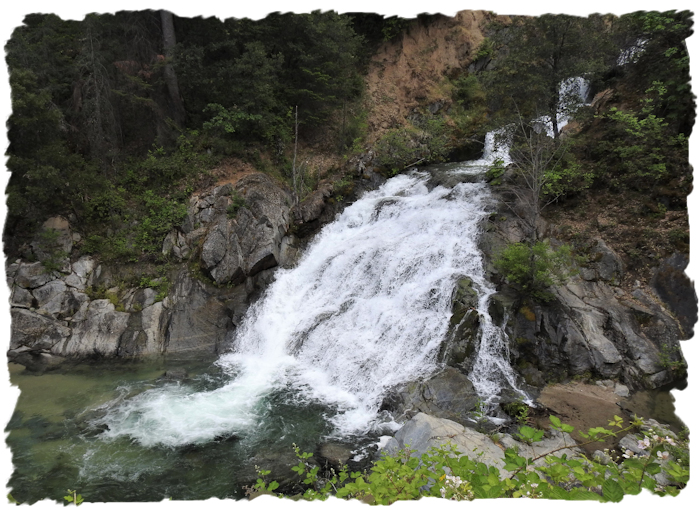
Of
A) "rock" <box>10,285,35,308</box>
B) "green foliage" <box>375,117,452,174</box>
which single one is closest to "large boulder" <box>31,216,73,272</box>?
"rock" <box>10,285,35,308</box>

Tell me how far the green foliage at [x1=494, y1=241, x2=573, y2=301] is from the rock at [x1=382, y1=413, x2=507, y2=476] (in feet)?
10.6

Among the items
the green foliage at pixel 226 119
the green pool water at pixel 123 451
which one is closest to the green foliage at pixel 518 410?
the green pool water at pixel 123 451

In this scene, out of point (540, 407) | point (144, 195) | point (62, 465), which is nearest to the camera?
point (62, 465)

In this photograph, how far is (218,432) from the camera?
6383 millimetres

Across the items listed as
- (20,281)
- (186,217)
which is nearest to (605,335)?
(186,217)

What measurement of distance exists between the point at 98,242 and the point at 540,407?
11.4 m

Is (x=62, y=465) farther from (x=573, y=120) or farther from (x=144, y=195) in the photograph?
(x=573, y=120)

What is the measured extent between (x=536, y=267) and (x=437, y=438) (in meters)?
4.06

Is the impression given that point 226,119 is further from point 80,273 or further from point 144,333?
point 144,333

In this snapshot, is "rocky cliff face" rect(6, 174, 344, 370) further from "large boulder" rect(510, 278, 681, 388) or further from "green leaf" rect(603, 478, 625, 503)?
"green leaf" rect(603, 478, 625, 503)

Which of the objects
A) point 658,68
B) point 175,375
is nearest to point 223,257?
point 175,375

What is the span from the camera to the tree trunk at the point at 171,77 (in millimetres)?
11074

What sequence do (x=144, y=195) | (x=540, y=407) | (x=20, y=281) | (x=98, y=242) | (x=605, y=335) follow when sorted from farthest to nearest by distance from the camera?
(x=144, y=195) < (x=98, y=242) < (x=20, y=281) < (x=605, y=335) < (x=540, y=407)

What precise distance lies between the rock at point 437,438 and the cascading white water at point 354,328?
1.47 metres
